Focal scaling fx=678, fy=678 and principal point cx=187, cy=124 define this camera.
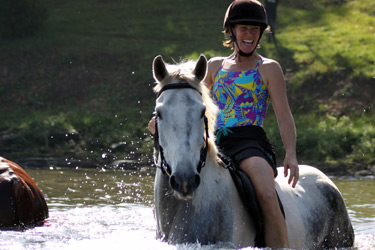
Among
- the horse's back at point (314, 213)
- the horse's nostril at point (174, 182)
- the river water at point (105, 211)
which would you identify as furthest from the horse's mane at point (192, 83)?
the horse's back at point (314, 213)

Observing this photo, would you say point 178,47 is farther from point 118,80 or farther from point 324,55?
point 324,55

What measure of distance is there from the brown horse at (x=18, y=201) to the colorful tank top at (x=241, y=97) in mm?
3131

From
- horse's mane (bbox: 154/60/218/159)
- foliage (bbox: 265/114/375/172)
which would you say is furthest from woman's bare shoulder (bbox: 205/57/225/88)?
foliage (bbox: 265/114/375/172)

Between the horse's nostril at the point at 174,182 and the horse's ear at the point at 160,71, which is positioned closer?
the horse's nostril at the point at 174,182

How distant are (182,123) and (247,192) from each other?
3.01ft

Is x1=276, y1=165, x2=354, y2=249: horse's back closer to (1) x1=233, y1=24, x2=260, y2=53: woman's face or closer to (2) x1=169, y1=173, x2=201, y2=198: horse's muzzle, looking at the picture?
(1) x1=233, y1=24, x2=260, y2=53: woman's face

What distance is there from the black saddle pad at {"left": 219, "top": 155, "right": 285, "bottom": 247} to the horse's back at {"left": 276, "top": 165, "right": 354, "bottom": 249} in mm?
512

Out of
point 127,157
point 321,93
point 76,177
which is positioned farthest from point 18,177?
point 321,93

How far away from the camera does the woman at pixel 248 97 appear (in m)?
5.34

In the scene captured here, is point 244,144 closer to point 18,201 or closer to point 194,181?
point 194,181

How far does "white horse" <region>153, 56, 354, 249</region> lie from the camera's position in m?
4.48

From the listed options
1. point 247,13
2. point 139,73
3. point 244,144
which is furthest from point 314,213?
point 139,73

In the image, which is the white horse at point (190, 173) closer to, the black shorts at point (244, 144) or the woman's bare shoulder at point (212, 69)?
the black shorts at point (244, 144)

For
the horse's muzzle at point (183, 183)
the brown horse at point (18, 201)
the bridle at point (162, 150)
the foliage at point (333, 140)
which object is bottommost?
the foliage at point (333, 140)
